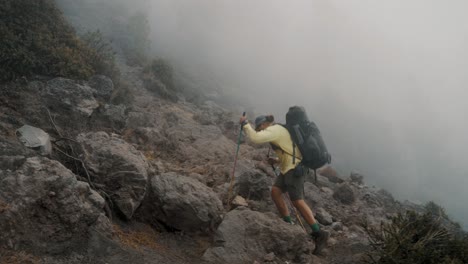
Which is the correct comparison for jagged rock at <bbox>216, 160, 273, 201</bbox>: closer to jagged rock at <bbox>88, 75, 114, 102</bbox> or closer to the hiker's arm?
the hiker's arm

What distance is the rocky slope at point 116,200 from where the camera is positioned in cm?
403

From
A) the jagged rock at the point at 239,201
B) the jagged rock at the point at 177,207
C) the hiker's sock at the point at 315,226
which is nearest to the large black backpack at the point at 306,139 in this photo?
the hiker's sock at the point at 315,226

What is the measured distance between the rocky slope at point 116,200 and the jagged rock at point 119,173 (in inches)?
0.6

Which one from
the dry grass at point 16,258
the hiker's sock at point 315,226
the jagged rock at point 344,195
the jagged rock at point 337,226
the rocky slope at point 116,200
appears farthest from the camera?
the jagged rock at point 344,195

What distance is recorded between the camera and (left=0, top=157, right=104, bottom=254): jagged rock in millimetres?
3781

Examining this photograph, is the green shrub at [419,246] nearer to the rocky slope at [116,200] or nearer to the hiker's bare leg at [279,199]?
the rocky slope at [116,200]

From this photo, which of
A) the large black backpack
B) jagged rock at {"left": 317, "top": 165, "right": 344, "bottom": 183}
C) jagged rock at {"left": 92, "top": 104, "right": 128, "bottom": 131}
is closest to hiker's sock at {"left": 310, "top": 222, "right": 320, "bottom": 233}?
the large black backpack

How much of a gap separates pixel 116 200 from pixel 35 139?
5.07 feet

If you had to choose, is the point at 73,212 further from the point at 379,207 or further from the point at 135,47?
the point at 135,47

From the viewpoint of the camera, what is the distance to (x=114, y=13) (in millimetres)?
42219

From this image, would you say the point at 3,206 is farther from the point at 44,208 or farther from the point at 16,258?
the point at 16,258

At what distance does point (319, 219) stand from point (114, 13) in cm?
4055

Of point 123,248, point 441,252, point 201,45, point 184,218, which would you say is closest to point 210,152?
point 184,218

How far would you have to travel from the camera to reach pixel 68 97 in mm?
8227
